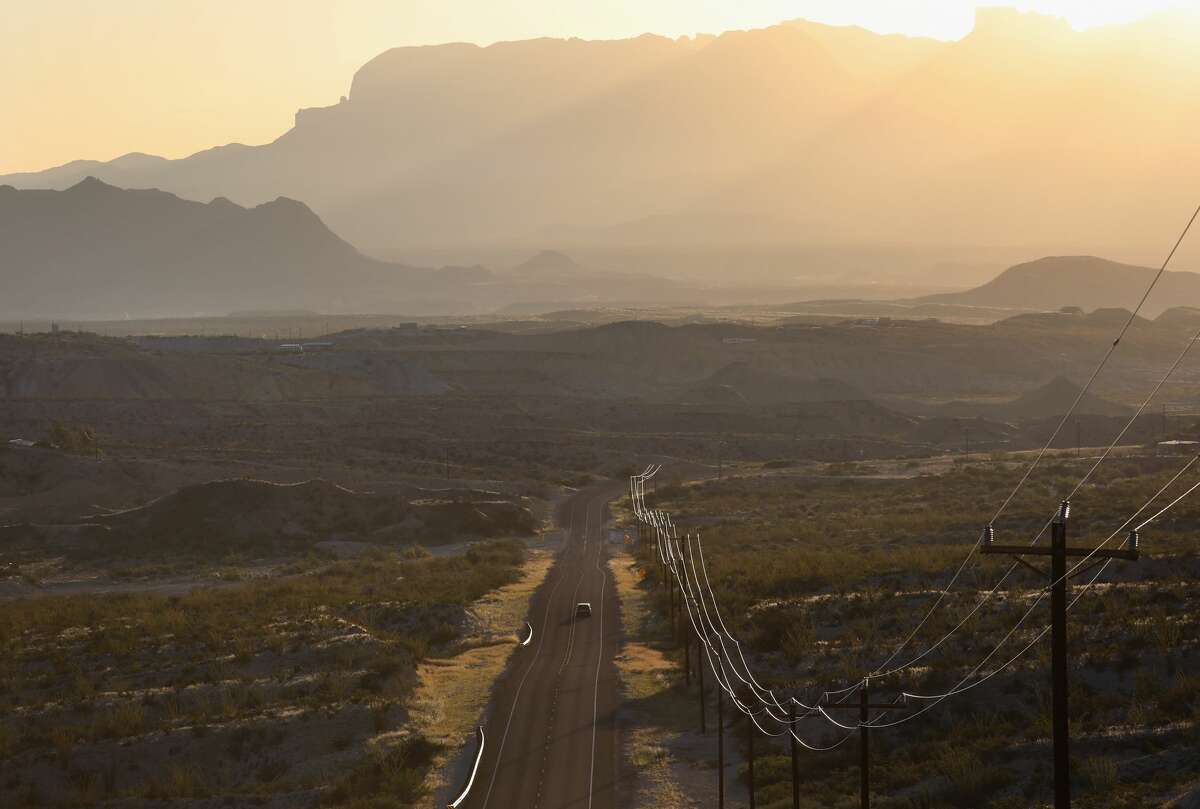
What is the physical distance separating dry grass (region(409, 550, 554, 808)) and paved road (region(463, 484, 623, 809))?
1.86 feet

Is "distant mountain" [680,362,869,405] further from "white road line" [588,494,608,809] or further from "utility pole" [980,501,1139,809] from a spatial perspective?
"utility pole" [980,501,1139,809]

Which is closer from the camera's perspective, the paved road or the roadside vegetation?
the paved road

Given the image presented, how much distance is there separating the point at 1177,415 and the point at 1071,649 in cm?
10146

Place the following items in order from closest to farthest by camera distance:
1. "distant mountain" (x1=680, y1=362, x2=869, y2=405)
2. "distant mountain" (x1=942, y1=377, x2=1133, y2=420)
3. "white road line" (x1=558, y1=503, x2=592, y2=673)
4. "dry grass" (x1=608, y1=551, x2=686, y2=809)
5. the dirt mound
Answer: "dry grass" (x1=608, y1=551, x2=686, y2=809), "white road line" (x1=558, y1=503, x2=592, y2=673), the dirt mound, "distant mountain" (x1=942, y1=377, x2=1133, y2=420), "distant mountain" (x1=680, y1=362, x2=869, y2=405)

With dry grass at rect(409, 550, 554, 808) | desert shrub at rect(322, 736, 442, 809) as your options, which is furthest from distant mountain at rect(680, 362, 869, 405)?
desert shrub at rect(322, 736, 442, 809)

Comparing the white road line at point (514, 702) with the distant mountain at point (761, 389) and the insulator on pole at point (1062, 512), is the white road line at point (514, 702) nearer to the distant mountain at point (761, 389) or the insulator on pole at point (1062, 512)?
the insulator on pole at point (1062, 512)

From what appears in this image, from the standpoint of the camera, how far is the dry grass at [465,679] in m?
35.3

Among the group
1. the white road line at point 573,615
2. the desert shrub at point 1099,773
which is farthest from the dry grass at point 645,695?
the desert shrub at point 1099,773

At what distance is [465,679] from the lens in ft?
137

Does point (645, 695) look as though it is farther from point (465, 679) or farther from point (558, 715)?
point (465, 679)

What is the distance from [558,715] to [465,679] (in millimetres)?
5644

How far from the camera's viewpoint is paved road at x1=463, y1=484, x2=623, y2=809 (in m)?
30.6

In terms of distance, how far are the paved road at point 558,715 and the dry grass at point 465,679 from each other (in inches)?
22.3

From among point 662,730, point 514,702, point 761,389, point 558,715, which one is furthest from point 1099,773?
point 761,389
